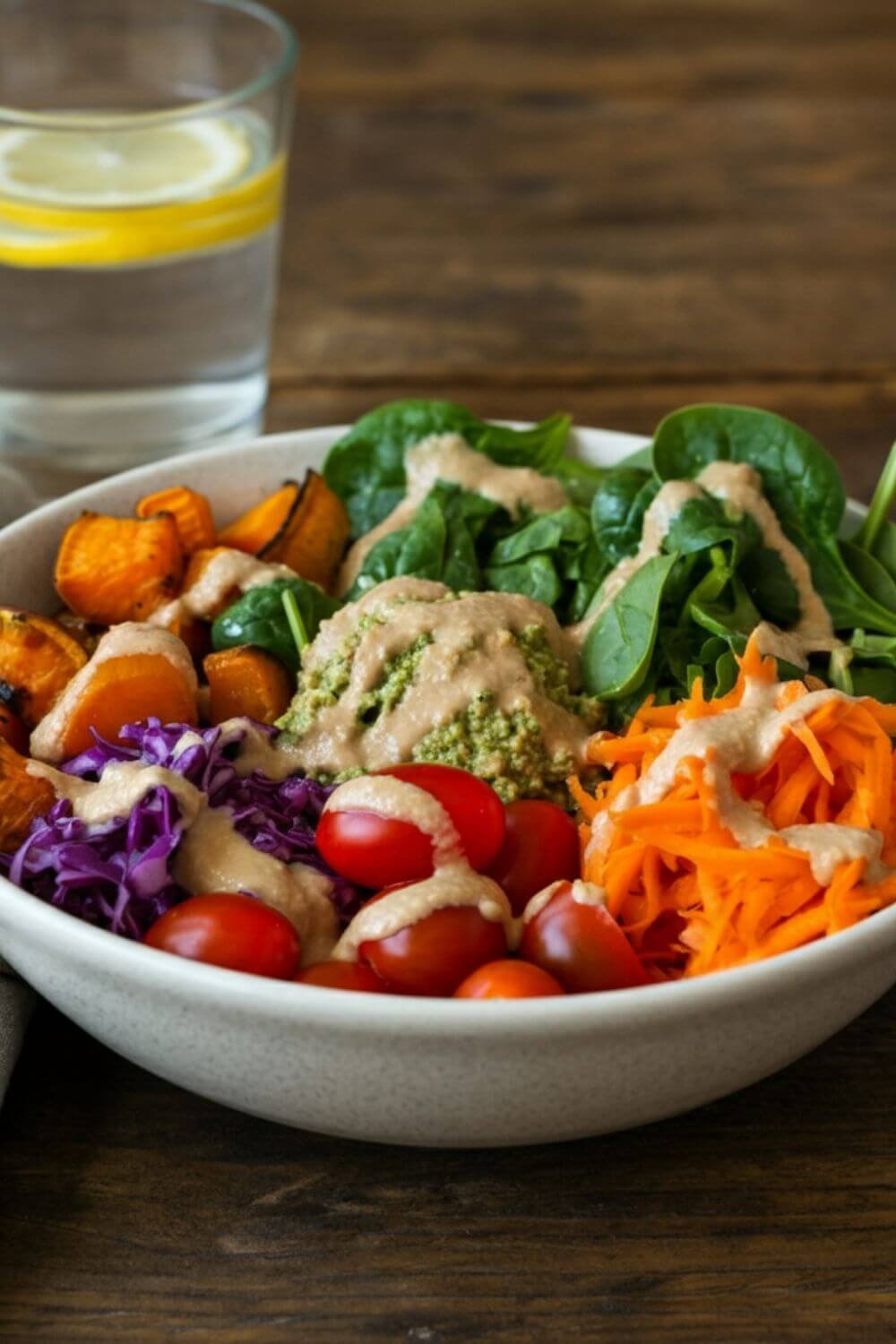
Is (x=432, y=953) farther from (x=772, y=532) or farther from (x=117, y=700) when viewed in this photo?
(x=772, y=532)

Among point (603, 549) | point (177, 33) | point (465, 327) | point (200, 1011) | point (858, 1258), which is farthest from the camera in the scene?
point (465, 327)

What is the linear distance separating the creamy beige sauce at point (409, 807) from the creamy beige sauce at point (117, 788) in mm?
192

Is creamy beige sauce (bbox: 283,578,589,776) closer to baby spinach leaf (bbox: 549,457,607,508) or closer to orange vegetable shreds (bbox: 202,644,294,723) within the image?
orange vegetable shreds (bbox: 202,644,294,723)

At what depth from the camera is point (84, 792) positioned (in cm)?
241

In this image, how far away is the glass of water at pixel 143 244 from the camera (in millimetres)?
3662

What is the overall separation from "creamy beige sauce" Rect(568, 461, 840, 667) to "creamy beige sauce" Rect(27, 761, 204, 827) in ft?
2.61

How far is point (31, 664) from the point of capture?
8.74 feet

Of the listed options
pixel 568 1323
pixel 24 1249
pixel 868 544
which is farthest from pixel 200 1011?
pixel 868 544

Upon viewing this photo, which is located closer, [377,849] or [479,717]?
[377,849]

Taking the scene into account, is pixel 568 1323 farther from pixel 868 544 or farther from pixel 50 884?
pixel 868 544

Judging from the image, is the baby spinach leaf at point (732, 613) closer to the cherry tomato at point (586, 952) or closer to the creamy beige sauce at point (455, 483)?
the creamy beige sauce at point (455, 483)

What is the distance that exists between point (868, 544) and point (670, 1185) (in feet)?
4.34

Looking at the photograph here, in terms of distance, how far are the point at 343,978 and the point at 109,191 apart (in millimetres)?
2142

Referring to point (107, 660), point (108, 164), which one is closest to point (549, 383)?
point (108, 164)
